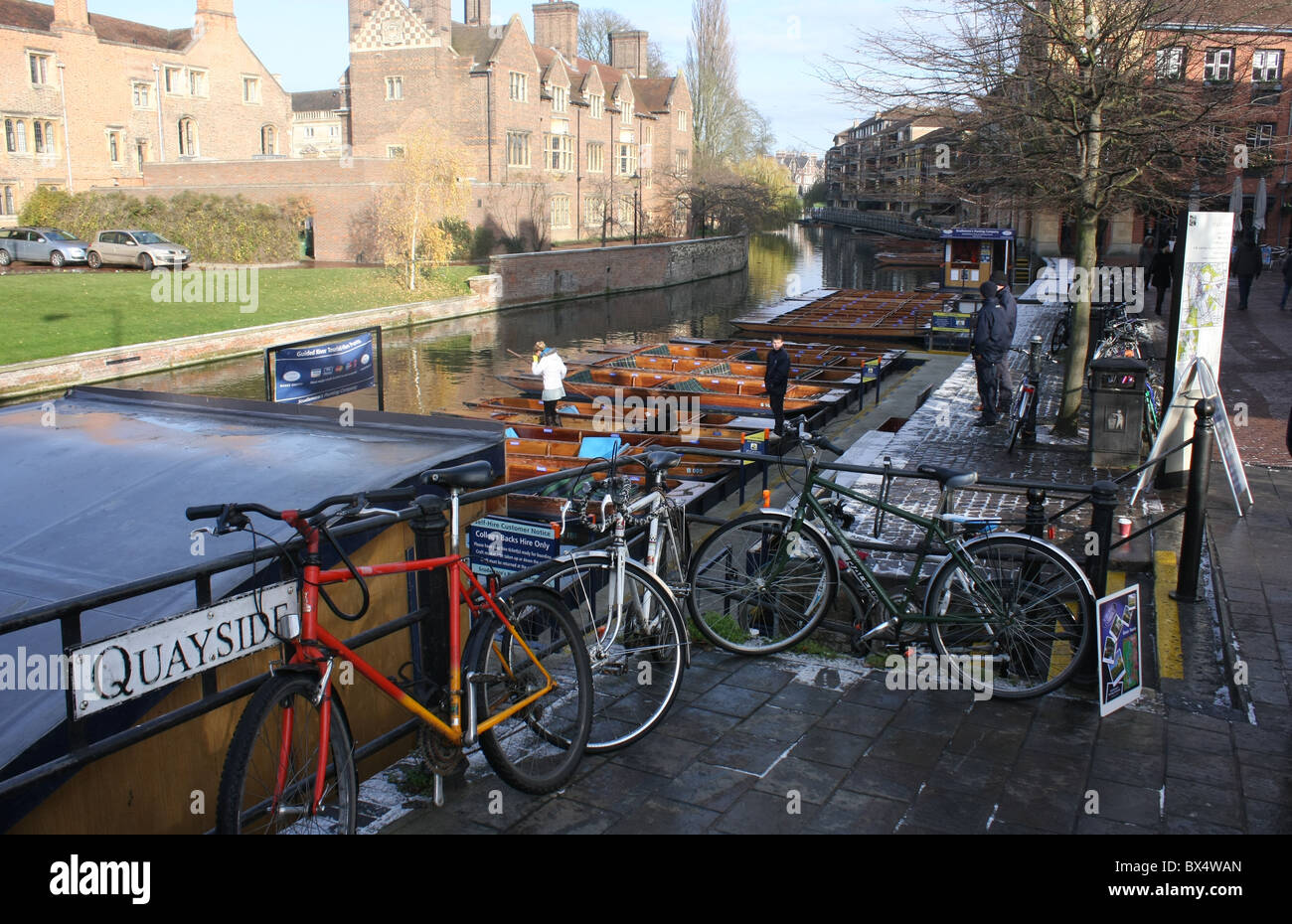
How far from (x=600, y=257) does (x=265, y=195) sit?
14253 millimetres

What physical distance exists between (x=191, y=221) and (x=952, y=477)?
43.5 meters

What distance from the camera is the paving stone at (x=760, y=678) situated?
4895mm

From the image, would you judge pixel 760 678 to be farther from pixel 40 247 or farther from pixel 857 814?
pixel 40 247

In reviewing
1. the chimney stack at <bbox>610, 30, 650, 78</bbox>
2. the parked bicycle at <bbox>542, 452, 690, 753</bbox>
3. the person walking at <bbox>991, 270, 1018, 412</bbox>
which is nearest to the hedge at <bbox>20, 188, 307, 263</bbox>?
the person walking at <bbox>991, 270, 1018, 412</bbox>

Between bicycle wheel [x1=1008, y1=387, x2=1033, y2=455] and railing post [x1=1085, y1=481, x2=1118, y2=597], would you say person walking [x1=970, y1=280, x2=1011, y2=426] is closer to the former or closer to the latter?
bicycle wheel [x1=1008, y1=387, x2=1033, y2=455]

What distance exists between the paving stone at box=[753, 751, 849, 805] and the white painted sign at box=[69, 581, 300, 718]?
1.85 m

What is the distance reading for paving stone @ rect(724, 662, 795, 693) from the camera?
4.89m

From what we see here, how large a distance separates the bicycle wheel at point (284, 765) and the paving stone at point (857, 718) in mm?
2111

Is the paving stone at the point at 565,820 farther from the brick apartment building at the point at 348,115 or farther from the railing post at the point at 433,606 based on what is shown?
the brick apartment building at the point at 348,115

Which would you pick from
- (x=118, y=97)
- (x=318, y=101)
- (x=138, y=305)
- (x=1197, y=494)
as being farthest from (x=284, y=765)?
(x=318, y=101)

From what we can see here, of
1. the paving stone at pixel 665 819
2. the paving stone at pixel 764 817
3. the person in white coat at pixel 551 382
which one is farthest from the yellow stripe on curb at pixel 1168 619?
the person in white coat at pixel 551 382

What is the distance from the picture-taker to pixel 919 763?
13.5 ft

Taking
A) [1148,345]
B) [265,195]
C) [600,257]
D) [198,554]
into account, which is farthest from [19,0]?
[198,554]
